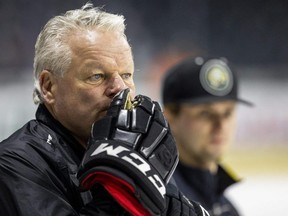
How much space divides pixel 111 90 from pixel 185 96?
1141 millimetres

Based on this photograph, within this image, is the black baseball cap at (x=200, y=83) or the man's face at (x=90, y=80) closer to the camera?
the man's face at (x=90, y=80)

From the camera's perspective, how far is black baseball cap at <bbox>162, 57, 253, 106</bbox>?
2.55 meters

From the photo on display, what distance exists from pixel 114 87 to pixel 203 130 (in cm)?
113

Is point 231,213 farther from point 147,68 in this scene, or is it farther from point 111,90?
point 147,68

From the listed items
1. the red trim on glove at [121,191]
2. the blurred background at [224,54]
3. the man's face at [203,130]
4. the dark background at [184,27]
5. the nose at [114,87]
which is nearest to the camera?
the red trim on glove at [121,191]

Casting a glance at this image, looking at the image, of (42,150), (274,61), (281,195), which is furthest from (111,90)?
(274,61)

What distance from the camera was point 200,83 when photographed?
2.57m

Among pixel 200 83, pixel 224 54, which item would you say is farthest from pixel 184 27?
pixel 200 83

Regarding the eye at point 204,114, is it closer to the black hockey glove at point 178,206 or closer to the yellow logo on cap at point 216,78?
the yellow logo on cap at point 216,78

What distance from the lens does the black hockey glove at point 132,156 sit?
4.19 feet

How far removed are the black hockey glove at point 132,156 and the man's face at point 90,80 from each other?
0.07 metres

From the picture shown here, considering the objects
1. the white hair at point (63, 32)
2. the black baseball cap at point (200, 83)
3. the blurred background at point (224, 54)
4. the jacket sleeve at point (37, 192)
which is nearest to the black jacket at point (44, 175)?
the jacket sleeve at point (37, 192)

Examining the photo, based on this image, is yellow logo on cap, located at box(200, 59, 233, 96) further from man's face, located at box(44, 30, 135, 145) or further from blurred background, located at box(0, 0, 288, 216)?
blurred background, located at box(0, 0, 288, 216)

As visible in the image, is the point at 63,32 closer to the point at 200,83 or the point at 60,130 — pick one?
the point at 60,130
